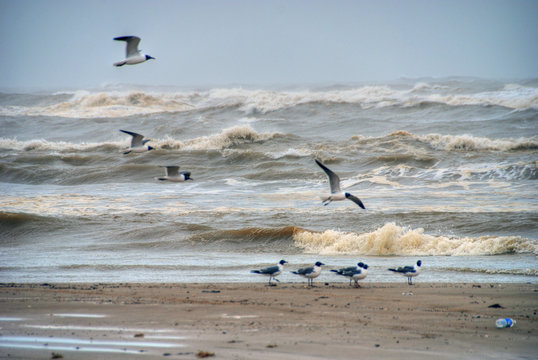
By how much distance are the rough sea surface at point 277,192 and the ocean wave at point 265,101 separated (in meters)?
0.32

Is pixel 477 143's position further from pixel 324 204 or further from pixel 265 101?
pixel 265 101

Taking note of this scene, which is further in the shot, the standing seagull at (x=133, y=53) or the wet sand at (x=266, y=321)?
the standing seagull at (x=133, y=53)

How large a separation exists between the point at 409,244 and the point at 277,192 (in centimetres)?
779

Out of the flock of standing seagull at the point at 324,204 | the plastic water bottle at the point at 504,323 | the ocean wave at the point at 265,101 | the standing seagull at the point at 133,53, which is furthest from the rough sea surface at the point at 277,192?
the standing seagull at the point at 133,53

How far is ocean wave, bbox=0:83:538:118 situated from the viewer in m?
38.1

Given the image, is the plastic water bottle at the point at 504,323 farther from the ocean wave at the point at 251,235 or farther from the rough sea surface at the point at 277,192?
the ocean wave at the point at 251,235

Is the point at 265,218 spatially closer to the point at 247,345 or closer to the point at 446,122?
the point at 247,345

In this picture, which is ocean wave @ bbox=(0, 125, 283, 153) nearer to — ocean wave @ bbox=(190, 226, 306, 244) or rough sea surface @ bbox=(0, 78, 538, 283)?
rough sea surface @ bbox=(0, 78, 538, 283)

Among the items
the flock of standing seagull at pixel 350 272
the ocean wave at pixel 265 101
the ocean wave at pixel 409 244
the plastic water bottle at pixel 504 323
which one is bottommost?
the ocean wave at pixel 409 244

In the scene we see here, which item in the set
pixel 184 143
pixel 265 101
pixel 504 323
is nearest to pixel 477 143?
pixel 184 143

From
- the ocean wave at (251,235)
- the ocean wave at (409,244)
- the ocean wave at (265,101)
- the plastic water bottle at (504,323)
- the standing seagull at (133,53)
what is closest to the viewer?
the plastic water bottle at (504,323)

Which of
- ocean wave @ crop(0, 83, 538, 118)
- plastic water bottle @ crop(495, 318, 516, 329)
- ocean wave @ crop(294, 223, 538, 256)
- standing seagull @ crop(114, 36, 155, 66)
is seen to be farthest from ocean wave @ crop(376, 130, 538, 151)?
plastic water bottle @ crop(495, 318, 516, 329)

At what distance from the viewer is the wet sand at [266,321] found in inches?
201

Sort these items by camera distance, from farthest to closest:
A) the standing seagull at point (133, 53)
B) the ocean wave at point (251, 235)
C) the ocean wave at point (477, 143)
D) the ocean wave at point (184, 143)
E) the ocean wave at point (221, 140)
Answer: the ocean wave at point (184, 143) → the ocean wave at point (221, 140) → the ocean wave at point (477, 143) → the standing seagull at point (133, 53) → the ocean wave at point (251, 235)
